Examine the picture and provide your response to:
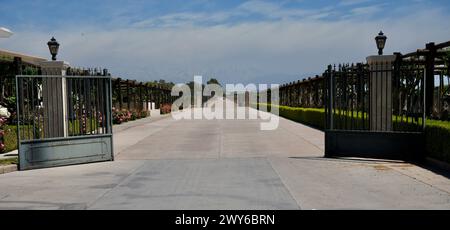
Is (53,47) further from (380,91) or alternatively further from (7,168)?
(380,91)

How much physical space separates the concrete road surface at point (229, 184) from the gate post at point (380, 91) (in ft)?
5.95

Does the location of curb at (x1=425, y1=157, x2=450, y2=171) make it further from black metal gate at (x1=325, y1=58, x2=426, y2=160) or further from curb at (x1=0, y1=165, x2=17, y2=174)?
curb at (x1=0, y1=165, x2=17, y2=174)

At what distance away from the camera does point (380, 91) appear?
11570 mm

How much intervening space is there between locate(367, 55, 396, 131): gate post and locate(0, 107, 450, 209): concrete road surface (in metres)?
1.81

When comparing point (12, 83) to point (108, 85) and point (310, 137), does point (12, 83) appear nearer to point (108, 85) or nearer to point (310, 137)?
point (108, 85)

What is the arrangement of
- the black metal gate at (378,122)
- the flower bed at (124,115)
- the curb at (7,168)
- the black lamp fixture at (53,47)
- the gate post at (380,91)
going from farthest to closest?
the flower bed at (124,115) → the black lamp fixture at (53,47) → the gate post at (380,91) → the black metal gate at (378,122) → the curb at (7,168)

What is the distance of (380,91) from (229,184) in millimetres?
5846

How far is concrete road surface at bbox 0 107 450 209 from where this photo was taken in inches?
246

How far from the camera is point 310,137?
1614cm

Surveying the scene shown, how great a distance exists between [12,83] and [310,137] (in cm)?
1056

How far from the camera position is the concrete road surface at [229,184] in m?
6.25

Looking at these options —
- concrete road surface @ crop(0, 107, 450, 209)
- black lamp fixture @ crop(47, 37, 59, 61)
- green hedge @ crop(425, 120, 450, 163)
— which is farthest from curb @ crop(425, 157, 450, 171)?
black lamp fixture @ crop(47, 37, 59, 61)

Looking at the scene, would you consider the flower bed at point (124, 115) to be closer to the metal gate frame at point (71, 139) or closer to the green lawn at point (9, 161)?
the metal gate frame at point (71, 139)

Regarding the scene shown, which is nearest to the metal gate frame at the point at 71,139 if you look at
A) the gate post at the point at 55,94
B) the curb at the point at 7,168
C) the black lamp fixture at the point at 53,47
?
the curb at the point at 7,168
